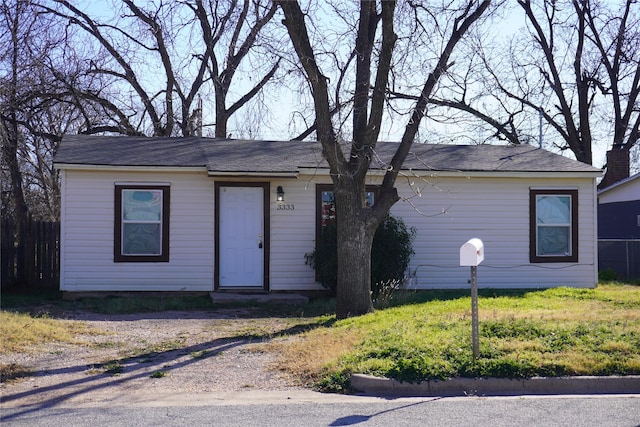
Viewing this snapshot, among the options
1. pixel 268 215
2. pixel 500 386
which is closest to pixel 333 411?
pixel 500 386

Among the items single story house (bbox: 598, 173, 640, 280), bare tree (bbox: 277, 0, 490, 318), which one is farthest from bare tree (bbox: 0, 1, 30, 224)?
single story house (bbox: 598, 173, 640, 280)

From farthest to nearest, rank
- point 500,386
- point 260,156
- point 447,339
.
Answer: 1. point 260,156
2. point 447,339
3. point 500,386

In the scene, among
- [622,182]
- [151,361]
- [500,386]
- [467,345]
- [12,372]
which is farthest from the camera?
[622,182]

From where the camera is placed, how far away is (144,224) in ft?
50.6

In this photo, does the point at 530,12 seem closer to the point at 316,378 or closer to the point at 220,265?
the point at 220,265

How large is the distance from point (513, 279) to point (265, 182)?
20.0 feet

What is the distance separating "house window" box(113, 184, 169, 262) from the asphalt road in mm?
8358

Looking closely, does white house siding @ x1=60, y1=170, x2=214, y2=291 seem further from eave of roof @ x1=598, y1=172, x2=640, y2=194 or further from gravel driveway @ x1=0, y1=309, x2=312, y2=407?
eave of roof @ x1=598, y1=172, x2=640, y2=194

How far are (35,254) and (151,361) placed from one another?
30.8ft

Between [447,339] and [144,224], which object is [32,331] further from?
[447,339]

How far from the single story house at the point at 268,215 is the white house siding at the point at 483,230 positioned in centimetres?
2

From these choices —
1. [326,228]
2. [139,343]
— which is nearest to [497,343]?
[139,343]

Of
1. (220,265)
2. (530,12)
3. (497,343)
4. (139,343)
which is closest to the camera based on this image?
(497,343)

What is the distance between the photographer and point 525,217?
16656 mm
